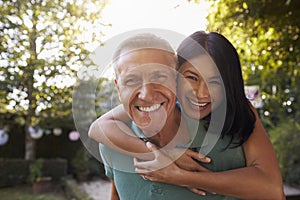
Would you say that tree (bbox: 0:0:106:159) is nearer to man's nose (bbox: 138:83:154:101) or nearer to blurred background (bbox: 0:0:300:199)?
blurred background (bbox: 0:0:300:199)

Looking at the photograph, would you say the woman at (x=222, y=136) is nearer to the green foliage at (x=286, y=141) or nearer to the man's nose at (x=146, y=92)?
the man's nose at (x=146, y=92)

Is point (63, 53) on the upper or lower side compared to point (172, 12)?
lower

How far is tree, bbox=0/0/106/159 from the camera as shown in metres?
0.99

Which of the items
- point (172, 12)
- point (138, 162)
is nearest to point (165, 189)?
point (138, 162)

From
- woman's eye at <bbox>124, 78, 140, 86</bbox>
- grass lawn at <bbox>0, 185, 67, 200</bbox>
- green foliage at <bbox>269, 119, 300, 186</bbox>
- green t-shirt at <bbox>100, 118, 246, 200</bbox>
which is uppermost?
woman's eye at <bbox>124, 78, 140, 86</bbox>

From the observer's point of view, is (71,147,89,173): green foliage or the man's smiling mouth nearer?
the man's smiling mouth

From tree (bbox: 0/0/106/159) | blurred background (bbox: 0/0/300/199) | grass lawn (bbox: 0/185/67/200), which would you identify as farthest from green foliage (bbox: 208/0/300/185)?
grass lawn (bbox: 0/185/67/200)

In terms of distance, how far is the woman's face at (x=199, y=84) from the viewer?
0.46 m

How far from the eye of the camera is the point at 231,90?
46 cm

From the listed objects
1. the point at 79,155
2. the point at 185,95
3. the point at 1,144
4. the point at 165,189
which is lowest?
the point at 79,155

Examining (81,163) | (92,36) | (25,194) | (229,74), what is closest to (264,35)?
(92,36)

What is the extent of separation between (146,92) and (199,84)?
0.24ft

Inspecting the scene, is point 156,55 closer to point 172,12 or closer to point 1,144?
point 172,12

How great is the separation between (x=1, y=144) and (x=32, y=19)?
326 cm
